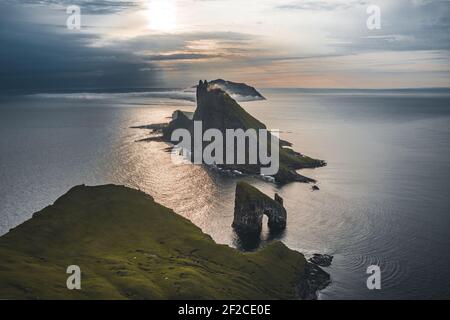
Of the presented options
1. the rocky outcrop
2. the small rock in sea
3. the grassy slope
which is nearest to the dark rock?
the grassy slope

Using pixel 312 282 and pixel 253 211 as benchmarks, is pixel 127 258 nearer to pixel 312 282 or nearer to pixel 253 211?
pixel 312 282

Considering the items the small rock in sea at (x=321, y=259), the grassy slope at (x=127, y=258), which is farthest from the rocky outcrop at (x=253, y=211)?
the small rock in sea at (x=321, y=259)

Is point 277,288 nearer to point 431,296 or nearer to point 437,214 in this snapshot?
point 431,296

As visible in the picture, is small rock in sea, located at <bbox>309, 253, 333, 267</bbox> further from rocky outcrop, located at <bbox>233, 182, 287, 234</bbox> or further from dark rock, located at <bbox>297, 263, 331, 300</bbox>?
rocky outcrop, located at <bbox>233, 182, 287, 234</bbox>

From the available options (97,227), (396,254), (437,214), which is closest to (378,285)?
(396,254)

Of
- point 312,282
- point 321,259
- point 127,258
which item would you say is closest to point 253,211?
point 321,259
